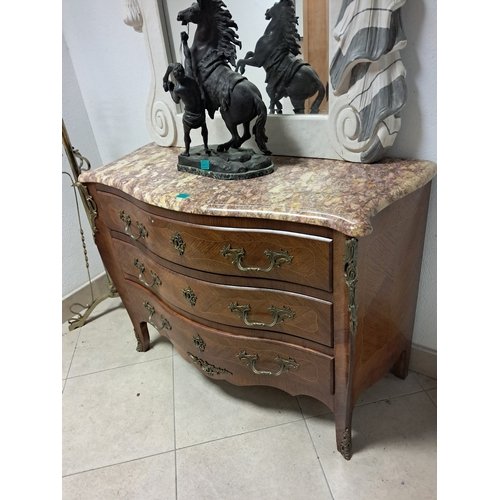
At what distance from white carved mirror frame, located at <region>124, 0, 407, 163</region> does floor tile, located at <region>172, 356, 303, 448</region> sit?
888mm

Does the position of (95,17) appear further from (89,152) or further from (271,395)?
(271,395)

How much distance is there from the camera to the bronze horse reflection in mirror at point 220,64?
961 millimetres

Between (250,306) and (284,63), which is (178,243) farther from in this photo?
(284,63)

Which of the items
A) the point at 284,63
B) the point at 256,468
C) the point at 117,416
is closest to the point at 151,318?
the point at 117,416

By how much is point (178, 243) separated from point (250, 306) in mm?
255

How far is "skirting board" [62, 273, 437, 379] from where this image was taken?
4.45ft

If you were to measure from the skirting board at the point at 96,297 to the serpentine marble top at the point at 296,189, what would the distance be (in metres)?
0.70

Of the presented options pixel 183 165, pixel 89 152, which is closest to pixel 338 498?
pixel 183 165

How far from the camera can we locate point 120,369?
1.59m

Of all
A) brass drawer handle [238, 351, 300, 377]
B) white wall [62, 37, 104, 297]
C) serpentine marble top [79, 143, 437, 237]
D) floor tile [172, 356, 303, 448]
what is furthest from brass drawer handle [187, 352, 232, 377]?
white wall [62, 37, 104, 297]

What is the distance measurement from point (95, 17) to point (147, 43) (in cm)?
41

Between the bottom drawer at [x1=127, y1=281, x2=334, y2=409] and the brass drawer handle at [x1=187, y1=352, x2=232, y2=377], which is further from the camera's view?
the brass drawer handle at [x1=187, y1=352, x2=232, y2=377]

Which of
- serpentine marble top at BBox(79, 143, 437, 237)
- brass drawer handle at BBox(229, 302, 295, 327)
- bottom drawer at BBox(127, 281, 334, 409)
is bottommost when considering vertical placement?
bottom drawer at BBox(127, 281, 334, 409)

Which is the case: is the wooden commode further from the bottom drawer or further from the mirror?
the mirror
